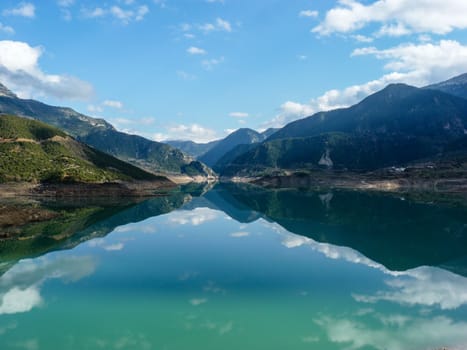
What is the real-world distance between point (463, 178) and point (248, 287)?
134 m

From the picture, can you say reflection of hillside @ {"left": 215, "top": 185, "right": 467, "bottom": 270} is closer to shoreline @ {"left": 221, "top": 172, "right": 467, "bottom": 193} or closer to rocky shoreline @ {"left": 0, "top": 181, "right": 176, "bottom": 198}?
shoreline @ {"left": 221, "top": 172, "right": 467, "bottom": 193}

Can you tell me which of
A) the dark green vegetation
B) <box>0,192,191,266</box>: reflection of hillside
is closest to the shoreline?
the dark green vegetation

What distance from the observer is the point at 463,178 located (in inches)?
5438

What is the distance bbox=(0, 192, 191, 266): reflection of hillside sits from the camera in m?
47.9

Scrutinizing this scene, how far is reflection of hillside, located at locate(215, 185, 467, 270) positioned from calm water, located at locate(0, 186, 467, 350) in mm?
317

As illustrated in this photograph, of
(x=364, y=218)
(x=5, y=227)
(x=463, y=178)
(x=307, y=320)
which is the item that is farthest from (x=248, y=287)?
(x=463, y=178)

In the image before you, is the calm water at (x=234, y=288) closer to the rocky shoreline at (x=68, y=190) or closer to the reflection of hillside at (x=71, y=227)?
the reflection of hillside at (x=71, y=227)

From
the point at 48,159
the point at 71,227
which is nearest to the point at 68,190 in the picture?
the point at 48,159

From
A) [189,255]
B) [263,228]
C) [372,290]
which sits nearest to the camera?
[372,290]

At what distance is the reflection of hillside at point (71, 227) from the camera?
47919 millimetres

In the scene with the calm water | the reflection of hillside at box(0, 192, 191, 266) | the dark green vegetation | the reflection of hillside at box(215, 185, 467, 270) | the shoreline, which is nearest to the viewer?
the calm water

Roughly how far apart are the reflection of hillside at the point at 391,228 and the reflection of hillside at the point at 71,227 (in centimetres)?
3090

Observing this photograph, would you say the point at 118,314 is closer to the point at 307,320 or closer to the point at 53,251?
the point at 307,320

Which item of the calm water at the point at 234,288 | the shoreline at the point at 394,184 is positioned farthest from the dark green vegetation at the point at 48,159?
the shoreline at the point at 394,184
